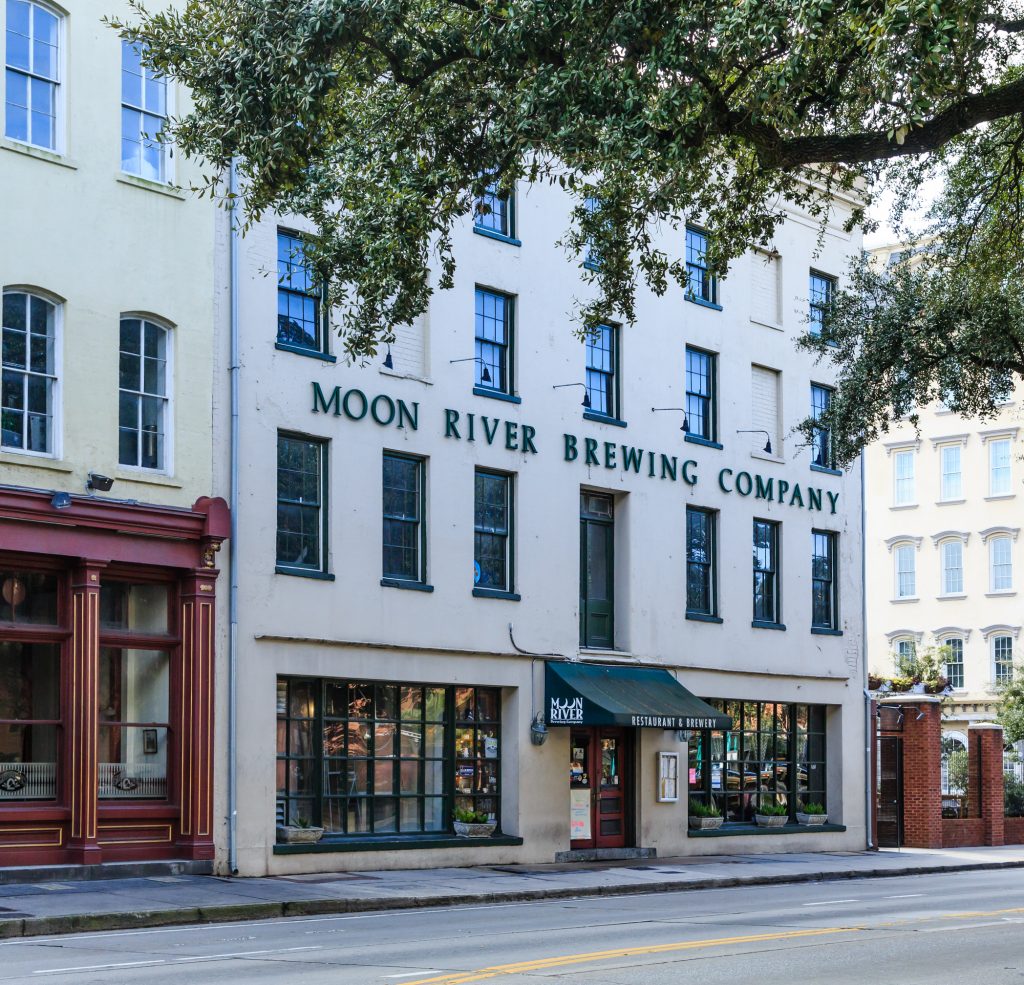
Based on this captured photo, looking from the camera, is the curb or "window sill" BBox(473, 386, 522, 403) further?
"window sill" BBox(473, 386, 522, 403)

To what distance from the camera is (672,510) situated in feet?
102

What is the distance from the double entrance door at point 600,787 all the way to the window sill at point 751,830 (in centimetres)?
178

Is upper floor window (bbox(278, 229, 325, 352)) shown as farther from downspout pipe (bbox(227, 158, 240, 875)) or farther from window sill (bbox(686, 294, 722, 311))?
window sill (bbox(686, 294, 722, 311))

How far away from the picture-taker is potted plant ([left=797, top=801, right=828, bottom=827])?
112ft

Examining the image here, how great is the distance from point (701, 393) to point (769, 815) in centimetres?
839

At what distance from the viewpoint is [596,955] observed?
14.8 metres

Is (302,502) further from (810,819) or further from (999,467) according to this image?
(999,467)

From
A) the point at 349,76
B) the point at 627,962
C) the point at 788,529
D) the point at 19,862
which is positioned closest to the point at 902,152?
the point at 349,76

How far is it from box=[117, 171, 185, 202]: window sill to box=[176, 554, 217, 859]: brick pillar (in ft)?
16.6

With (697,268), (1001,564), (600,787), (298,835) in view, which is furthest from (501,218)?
(1001,564)

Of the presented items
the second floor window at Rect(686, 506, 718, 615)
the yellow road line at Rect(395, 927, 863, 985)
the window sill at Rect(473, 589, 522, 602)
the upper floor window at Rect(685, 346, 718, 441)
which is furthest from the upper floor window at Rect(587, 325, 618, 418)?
the yellow road line at Rect(395, 927, 863, 985)

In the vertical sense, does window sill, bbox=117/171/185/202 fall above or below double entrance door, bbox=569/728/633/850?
above

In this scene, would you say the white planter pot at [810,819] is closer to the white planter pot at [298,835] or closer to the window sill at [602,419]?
the window sill at [602,419]

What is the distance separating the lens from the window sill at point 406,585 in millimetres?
25359
